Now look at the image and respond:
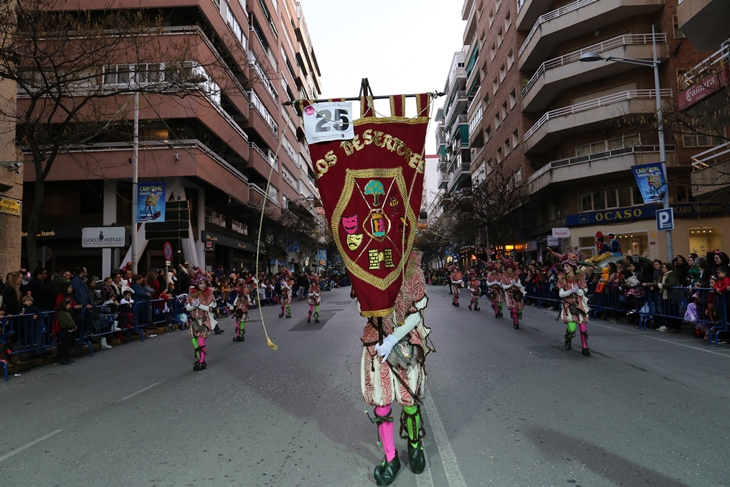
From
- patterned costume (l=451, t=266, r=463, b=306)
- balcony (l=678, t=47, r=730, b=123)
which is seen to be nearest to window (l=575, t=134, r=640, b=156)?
balcony (l=678, t=47, r=730, b=123)

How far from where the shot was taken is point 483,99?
49219 mm

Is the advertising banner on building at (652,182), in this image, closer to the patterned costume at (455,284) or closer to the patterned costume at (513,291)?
the patterned costume at (513,291)

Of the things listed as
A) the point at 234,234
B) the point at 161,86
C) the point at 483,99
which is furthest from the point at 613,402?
the point at 483,99

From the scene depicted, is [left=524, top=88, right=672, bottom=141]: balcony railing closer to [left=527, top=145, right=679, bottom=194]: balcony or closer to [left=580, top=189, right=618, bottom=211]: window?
[left=527, top=145, right=679, bottom=194]: balcony

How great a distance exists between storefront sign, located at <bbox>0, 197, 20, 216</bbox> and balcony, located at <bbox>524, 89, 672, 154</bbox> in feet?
86.8

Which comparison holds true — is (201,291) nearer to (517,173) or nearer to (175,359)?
(175,359)

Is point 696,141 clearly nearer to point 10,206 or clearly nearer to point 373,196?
point 373,196

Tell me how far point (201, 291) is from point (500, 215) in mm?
28877

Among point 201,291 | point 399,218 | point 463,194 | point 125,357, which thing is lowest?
point 125,357

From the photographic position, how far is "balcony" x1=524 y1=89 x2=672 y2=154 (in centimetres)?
2634

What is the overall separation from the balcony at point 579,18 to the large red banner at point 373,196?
1147 inches

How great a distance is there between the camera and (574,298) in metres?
8.98

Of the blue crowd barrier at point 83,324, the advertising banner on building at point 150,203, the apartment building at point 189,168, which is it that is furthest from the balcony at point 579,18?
the blue crowd barrier at point 83,324

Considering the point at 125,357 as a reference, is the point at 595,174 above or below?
above
